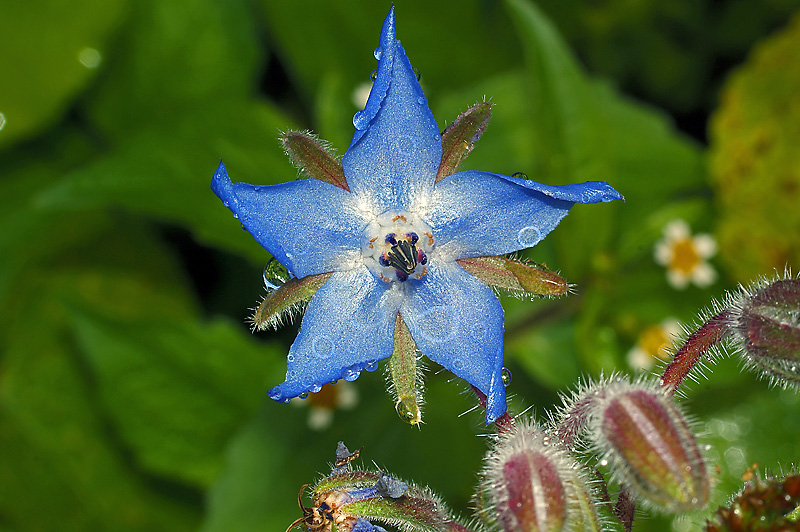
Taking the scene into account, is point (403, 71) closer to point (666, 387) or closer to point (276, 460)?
point (666, 387)

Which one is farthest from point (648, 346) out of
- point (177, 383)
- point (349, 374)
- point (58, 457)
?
point (58, 457)

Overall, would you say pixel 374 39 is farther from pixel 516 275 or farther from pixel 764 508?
pixel 764 508

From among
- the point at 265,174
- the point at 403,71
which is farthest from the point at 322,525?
the point at 265,174

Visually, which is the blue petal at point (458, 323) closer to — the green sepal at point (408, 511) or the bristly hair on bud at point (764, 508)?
the green sepal at point (408, 511)

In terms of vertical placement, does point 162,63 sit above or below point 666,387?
above

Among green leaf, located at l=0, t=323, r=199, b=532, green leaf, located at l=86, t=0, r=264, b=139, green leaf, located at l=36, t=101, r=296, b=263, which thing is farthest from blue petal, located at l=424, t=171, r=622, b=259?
green leaf, located at l=0, t=323, r=199, b=532
